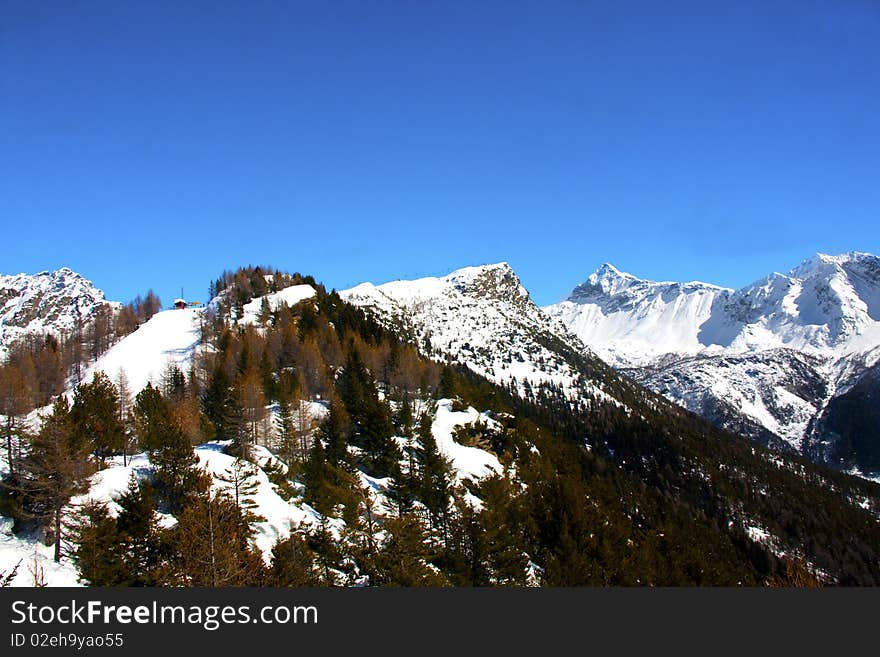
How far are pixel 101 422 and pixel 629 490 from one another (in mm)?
105328

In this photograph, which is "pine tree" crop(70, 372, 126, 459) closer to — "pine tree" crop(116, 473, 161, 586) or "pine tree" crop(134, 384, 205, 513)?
"pine tree" crop(134, 384, 205, 513)

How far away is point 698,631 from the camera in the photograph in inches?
745

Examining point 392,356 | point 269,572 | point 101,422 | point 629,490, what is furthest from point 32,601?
point 629,490

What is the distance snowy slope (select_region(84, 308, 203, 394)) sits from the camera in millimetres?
109875

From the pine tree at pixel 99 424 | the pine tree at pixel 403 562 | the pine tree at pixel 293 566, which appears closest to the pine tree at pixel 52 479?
the pine tree at pixel 99 424

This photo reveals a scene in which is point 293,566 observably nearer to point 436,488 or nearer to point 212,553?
point 212,553

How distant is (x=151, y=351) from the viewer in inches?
4828

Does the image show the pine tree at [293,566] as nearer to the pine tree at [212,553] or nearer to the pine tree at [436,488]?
the pine tree at [212,553]

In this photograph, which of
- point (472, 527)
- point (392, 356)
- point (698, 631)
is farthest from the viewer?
point (392, 356)

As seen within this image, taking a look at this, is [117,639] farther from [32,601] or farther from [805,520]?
[805,520]

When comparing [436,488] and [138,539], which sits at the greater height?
[436,488]

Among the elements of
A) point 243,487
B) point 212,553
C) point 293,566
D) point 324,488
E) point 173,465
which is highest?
point 173,465

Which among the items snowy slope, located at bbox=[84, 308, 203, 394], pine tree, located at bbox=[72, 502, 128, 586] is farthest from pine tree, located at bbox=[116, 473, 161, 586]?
snowy slope, located at bbox=[84, 308, 203, 394]

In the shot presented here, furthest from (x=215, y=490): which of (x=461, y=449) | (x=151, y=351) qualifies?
(x=151, y=351)
